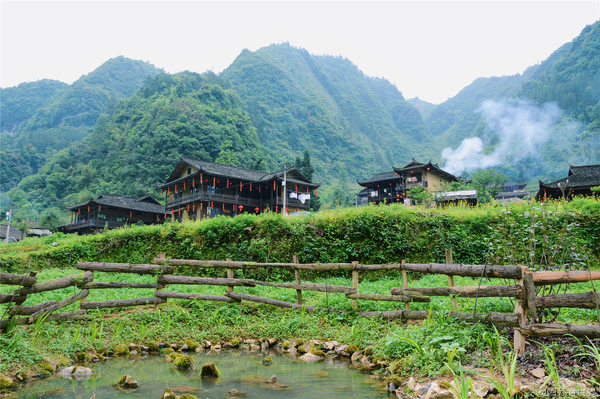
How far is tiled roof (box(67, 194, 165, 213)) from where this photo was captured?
3803cm

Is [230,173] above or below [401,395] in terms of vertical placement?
above

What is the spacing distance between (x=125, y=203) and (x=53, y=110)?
5879cm

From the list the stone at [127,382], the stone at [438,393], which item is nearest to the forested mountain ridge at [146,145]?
the stone at [127,382]

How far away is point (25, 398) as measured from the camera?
13.9 feet

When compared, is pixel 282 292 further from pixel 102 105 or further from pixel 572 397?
pixel 102 105

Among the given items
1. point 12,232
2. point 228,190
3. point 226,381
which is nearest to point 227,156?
point 228,190

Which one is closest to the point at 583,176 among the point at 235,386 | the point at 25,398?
the point at 235,386

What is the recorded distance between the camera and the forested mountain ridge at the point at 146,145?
51938mm

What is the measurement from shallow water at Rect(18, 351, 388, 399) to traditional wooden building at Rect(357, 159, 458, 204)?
33.6 m

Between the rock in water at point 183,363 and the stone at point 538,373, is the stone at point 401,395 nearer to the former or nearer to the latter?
the stone at point 538,373

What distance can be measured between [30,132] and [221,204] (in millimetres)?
62320

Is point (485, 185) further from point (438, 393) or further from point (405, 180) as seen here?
point (438, 393)

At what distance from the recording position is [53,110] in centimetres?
8212

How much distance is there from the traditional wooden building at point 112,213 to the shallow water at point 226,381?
3538cm
